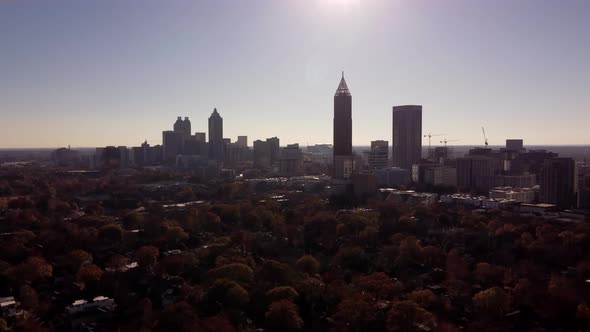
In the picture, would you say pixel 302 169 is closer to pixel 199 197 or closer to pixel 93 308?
pixel 199 197

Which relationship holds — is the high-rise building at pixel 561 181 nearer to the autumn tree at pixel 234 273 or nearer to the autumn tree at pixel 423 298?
the autumn tree at pixel 423 298

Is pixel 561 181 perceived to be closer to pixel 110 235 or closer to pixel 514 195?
pixel 514 195

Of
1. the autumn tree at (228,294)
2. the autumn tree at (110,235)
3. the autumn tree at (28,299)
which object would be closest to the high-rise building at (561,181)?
the autumn tree at (110,235)

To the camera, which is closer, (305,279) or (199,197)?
(305,279)

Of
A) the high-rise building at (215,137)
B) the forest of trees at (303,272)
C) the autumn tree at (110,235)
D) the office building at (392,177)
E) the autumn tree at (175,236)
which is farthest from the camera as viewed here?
the high-rise building at (215,137)

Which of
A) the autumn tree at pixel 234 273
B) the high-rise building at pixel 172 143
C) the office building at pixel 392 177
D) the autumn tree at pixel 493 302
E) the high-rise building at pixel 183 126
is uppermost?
the high-rise building at pixel 183 126

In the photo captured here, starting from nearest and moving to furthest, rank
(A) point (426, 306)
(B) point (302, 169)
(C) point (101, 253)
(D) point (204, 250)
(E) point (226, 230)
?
1. (A) point (426, 306)
2. (D) point (204, 250)
3. (C) point (101, 253)
4. (E) point (226, 230)
5. (B) point (302, 169)

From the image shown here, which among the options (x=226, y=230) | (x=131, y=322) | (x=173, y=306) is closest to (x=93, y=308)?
(x=131, y=322)

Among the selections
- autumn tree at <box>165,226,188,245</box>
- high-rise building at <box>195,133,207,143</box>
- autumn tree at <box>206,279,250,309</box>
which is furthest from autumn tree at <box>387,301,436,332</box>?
high-rise building at <box>195,133,207,143</box>
